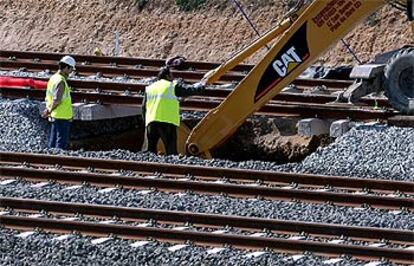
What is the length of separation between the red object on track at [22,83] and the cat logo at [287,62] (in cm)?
415

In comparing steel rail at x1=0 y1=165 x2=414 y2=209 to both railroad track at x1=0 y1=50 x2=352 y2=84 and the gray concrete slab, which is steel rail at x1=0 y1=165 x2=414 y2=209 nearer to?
the gray concrete slab

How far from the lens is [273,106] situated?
1997 cm

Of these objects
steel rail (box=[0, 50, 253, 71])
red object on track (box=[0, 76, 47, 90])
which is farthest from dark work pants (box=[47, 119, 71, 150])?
steel rail (box=[0, 50, 253, 71])

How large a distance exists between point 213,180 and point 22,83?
17.8 ft

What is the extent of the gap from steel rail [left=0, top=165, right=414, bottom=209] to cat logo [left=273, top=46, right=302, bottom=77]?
2814 mm

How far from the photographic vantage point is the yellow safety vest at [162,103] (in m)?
18.4

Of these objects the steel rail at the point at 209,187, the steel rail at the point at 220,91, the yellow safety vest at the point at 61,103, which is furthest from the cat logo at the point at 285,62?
the steel rail at the point at 209,187

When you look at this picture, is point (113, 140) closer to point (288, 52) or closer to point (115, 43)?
point (288, 52)

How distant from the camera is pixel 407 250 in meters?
13.6

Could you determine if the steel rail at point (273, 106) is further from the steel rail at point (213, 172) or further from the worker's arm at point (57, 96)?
the steel rail at point (213, 172)

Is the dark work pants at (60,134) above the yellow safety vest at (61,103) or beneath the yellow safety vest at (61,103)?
beneath

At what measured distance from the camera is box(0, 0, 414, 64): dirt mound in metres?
25.8

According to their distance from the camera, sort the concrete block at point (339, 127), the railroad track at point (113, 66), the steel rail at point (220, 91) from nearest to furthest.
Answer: the concrete block at point (339, 127), the steel rail at point (220, 91), the railroad track at point (113, 66)

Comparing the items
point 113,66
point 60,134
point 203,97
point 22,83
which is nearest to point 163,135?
point 60,134
